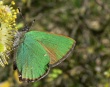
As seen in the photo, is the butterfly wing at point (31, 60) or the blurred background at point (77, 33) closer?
the butterfly wing at point (31, 60)

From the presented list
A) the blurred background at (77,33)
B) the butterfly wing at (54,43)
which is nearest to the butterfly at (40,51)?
the butterfly wing at (54,43)

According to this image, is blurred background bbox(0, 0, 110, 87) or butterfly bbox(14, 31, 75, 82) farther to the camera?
blurred background bbox(0, 0, 110, 87)

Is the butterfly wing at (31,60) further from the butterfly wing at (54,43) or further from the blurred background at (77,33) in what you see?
the blurred background at (77,33)

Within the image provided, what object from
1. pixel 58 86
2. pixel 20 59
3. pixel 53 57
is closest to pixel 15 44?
pixel 20 59

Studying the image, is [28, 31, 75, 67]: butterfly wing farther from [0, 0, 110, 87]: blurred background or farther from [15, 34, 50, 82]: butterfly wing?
[0, 0, 110, 87]: blurred background

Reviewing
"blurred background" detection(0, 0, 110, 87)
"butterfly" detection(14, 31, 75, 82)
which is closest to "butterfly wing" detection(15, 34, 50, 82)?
"butterfly" detection(14, 31, 75, 82)
